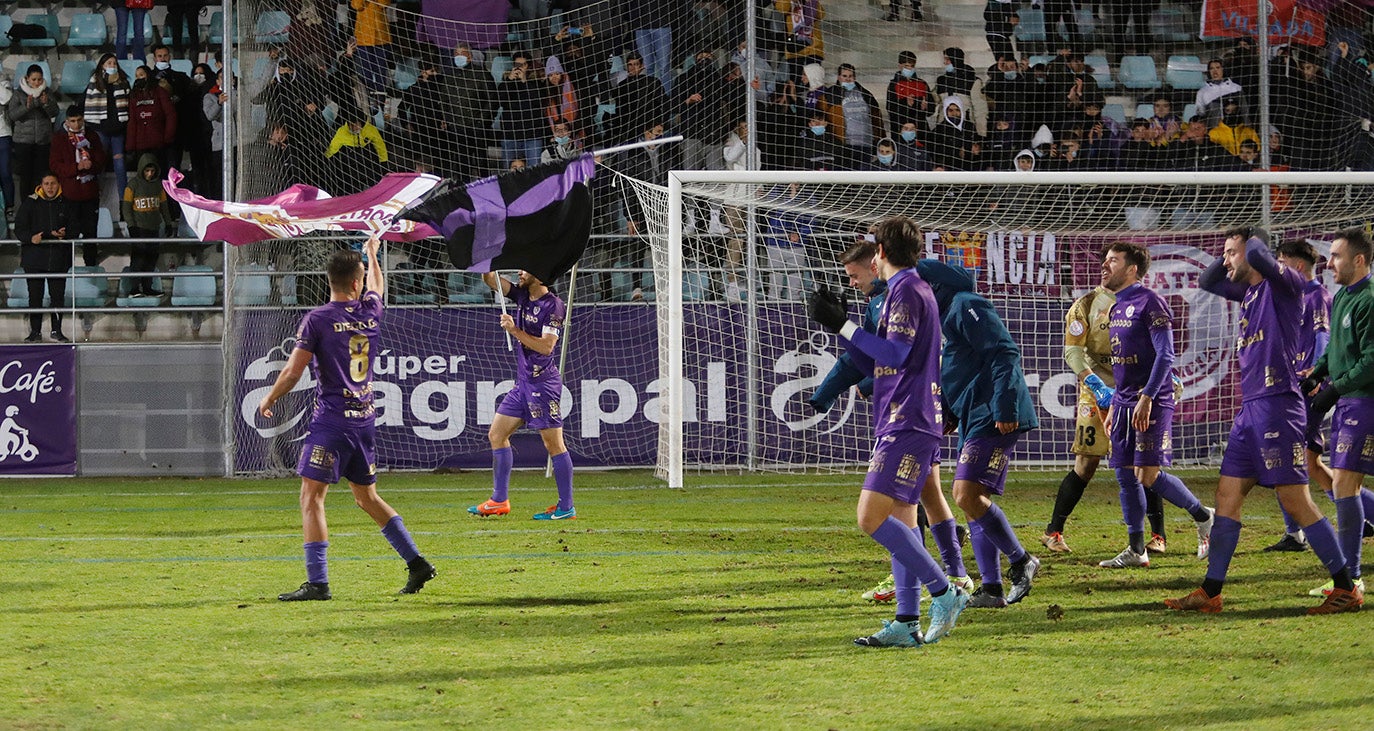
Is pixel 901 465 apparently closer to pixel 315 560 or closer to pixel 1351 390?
pixel 1351 390

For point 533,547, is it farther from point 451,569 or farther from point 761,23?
point 761,23

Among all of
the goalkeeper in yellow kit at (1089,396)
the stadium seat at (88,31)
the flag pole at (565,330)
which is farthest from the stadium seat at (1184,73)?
the stadium seat at (88,31)

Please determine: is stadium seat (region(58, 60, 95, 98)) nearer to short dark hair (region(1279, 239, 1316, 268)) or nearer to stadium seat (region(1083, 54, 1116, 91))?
stadium seat (region(1083, 54, 1116, 91))

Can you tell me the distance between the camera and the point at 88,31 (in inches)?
764

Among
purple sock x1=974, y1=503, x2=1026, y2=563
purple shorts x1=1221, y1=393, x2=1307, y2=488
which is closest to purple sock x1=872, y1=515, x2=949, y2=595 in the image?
purple sock x1=974, y1=503, x2=1026, y2=563

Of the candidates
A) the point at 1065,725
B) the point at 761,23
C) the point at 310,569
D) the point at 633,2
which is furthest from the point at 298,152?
the point at 1065,725

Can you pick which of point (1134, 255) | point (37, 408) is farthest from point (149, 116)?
point (1134, 255)

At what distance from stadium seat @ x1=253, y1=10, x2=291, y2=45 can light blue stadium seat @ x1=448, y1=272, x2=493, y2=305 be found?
11.4ft

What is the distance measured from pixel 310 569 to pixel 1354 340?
18.2 feet

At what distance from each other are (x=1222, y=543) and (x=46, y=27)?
17.8m

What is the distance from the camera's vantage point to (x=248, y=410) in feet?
51.4

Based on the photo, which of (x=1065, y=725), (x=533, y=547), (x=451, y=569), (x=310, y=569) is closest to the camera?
(x=1065, y=725)

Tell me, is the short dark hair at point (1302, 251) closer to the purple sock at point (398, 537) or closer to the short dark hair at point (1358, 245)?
the short dark hair at point (1358, 245)

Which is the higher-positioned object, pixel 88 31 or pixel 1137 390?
pixel 88 31
